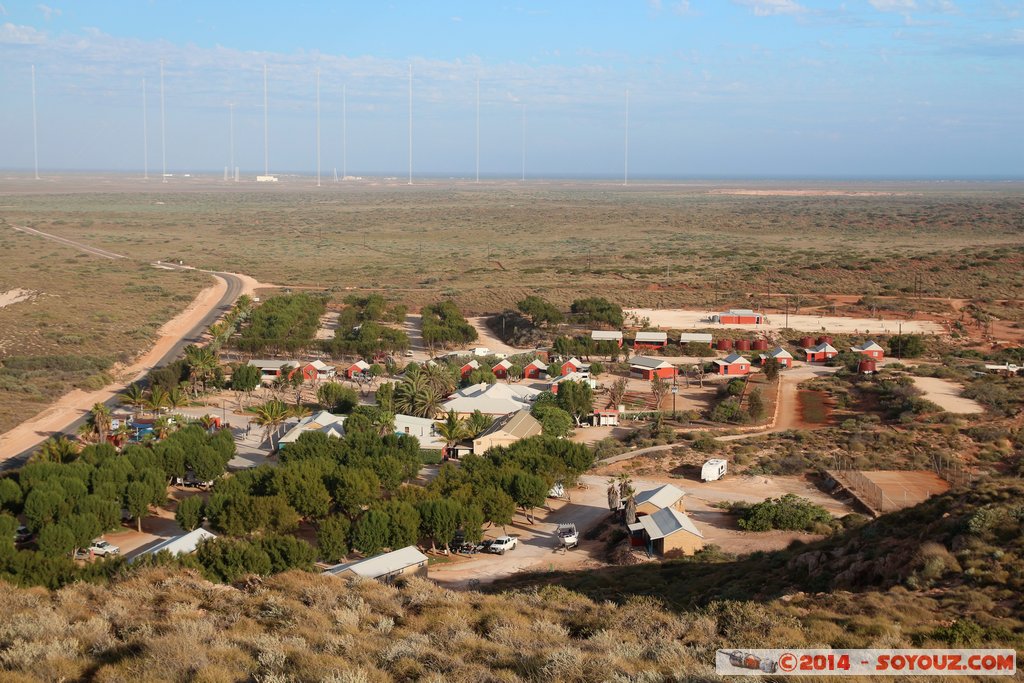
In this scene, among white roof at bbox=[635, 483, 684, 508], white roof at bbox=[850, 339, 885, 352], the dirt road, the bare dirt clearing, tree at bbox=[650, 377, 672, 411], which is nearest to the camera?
white roof at bbox=[635, 483, 684, 508]

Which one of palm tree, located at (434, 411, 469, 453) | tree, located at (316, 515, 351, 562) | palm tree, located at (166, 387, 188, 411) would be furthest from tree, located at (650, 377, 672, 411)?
tree, located at (316, 515, 351, 562)

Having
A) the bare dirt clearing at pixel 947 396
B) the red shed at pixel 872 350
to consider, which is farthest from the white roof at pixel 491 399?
the red shed at pixel 872 350

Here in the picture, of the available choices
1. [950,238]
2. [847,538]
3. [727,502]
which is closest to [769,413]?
[727,502]

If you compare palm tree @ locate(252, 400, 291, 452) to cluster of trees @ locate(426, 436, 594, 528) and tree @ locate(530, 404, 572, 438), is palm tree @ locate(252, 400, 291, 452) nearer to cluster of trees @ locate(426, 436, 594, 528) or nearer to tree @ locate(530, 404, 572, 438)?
cluster of trees @ locate(426, 436, 594, 528)

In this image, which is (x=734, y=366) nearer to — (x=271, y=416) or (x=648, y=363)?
(x=648, y=363)

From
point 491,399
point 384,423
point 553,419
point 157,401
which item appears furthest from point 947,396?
point 157,401
